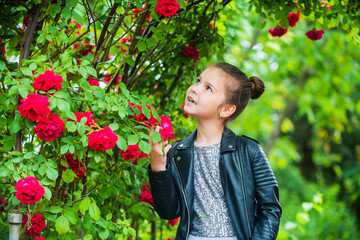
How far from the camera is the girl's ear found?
6.60ft

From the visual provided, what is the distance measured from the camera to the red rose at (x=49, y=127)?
145 cm

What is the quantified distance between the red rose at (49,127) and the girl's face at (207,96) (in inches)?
26.2

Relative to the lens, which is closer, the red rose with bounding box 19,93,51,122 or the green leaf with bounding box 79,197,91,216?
the red rose with bounding box 19,93,51,122

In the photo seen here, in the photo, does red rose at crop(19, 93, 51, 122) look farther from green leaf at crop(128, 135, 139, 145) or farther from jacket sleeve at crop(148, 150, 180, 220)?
jacket sleeve at crop(148, 150, 180, 220)

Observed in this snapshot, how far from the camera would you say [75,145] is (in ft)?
5.27

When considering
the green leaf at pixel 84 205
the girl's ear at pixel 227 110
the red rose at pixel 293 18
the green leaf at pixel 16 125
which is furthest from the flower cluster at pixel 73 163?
the red rose at pixel 293 18

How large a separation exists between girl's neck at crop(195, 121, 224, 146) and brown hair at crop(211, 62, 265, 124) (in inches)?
3.7

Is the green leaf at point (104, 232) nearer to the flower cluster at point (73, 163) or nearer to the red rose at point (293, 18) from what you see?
the flower cluster at point (73, 163)

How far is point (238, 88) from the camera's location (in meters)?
2.05

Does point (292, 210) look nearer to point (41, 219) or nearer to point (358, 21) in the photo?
point (358, 21)

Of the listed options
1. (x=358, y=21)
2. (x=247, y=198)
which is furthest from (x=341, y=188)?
(x=247, y=198)

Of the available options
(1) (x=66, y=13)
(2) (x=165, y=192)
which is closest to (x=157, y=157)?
(2) (x=165, y=192)

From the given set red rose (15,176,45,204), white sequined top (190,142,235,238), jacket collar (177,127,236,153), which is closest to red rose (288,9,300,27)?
jacket collar (177,127,236,153)

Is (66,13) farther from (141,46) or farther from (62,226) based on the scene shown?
(62,226)
